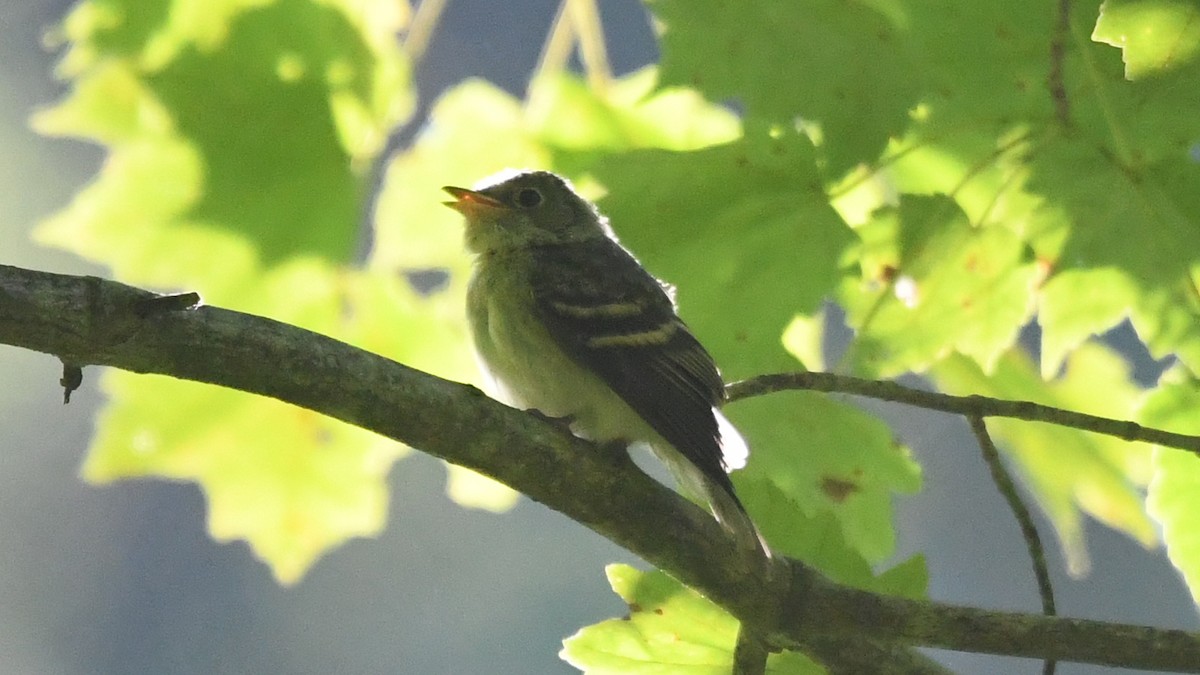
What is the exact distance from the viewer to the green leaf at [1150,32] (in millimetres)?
1478

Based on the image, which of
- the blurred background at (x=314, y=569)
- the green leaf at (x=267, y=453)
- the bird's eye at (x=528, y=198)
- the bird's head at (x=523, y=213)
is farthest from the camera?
the blurred background at (x=314, y=569)

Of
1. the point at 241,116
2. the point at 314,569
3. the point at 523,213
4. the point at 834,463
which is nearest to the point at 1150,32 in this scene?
the point at 834,463

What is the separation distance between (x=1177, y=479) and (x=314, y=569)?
9.30 feet

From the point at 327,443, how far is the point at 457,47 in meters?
1.07

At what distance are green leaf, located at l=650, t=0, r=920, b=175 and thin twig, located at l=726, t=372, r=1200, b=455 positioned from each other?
0.29 m

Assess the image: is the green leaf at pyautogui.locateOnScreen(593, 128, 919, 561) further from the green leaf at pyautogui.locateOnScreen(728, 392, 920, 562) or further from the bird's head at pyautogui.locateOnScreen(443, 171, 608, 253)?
the bird's head at pyautogui.locateOnScreen(443, 171, 608, 253)

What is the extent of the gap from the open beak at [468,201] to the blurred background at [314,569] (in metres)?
0.71

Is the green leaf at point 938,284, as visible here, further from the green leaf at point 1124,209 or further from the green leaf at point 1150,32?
the green leaf at point 1150,32

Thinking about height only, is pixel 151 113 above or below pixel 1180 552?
above

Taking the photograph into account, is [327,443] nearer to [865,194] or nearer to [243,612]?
[865,194]

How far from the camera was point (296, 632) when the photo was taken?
184 inches

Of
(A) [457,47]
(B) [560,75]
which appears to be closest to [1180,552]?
(B) [560,75]

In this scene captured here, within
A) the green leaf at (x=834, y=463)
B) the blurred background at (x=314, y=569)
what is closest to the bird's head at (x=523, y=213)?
the blurred background at (x=314, y=569)

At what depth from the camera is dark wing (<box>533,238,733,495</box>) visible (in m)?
2.03
